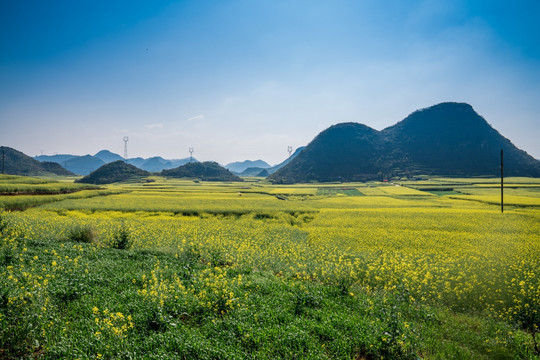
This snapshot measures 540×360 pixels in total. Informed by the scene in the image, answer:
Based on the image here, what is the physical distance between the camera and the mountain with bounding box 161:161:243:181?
160m

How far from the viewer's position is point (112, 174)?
443 ft

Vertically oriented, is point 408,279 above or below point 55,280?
below

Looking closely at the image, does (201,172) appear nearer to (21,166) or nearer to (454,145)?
(21,166)

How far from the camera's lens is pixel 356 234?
864 inches

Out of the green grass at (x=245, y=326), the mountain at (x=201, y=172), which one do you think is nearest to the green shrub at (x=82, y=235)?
the green grass at (x=245, y=326)

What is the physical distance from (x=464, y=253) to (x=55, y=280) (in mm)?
22814

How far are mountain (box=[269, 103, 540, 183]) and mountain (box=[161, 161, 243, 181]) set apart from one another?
118ft

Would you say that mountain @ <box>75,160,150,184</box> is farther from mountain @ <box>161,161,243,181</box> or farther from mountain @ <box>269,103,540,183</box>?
mountain @ <box>269,103,540,183</box>

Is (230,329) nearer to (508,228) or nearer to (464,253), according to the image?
(464,253)

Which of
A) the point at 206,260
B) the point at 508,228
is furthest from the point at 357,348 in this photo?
the point at 508,228

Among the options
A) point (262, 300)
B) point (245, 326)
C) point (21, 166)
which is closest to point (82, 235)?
point (262, 300)

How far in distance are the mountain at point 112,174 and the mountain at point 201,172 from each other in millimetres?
20300

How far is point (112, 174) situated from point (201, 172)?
174 ft

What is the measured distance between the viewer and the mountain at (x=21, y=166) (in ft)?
520
